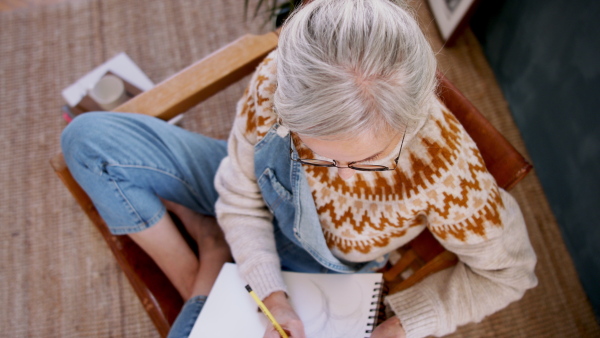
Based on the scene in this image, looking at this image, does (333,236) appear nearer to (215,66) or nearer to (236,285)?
(236,285)

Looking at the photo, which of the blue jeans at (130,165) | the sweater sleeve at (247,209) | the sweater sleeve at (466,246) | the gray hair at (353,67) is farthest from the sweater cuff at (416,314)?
the blue jeans at (130,165)

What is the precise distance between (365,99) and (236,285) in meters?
0.50

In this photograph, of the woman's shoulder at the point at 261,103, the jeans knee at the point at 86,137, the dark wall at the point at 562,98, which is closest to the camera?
the woman's shoulder at the point at 261,103

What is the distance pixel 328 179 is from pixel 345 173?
0.07 m

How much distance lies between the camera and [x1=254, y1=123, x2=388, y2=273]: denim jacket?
740mm

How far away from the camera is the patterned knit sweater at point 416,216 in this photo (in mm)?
641

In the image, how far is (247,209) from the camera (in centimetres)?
89

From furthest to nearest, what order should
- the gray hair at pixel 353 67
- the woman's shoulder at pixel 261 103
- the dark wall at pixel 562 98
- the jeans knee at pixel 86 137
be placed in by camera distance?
the dark wall at pixel 562 98 < the jeans knee at pixel 86 137 < the woman's shoulder at pixel 261 103 < the gray hair at pixel 353 67

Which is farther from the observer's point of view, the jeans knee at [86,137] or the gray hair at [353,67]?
the jeans knee at [86,137]

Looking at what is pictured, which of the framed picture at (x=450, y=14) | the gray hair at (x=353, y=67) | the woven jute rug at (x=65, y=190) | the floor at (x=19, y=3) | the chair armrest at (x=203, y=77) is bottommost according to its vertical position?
the woven jute rug at (x=65, y=190)

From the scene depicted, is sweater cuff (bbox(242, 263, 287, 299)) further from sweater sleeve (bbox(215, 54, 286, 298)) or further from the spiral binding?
the spiral binding

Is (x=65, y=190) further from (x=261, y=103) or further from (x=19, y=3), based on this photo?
(x=261, y=103)

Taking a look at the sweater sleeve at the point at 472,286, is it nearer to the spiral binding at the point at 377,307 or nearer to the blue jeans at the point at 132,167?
the spiral binding at the point at 377,307

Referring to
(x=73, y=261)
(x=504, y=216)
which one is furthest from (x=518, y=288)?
(x=73, y=261)
